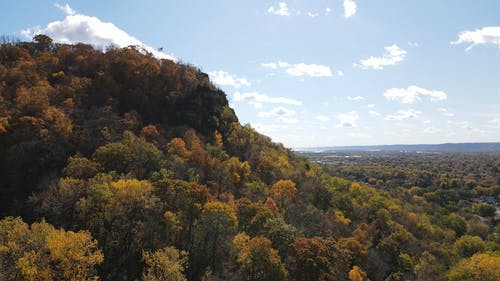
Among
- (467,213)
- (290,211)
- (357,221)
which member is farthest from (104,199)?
(467,213)

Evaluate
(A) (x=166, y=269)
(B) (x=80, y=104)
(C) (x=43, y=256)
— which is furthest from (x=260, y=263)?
(B) (x=80, y=104)

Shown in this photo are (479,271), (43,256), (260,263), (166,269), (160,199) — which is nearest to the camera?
(43,256)

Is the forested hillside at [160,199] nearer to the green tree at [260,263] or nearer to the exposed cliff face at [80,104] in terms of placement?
the green tree at [260,263]

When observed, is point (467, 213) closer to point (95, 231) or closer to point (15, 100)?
point (95, 231)

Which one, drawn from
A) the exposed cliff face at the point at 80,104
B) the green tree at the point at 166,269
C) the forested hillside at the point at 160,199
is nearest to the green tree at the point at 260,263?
the forested hillside at the point at 160,199

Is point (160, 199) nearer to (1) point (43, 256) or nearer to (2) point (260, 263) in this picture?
(2) point (260, 263)

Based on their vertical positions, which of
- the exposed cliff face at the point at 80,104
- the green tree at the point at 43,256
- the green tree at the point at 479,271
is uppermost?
the exposed cliff face at the point at 80,104

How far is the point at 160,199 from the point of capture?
2506 inches

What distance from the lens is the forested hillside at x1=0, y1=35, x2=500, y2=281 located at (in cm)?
5425

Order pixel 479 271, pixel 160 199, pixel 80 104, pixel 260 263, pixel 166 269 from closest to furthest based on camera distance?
pixel 166 269
pixel 260 263
pixel 160 199
pixel 479 271
pixel 80 104

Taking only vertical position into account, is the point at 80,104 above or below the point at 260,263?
above

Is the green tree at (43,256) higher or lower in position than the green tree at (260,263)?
higher

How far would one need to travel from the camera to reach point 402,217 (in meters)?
126

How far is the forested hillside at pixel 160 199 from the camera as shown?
5425 centimetres
